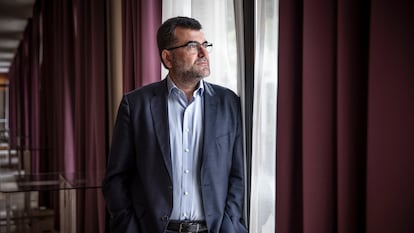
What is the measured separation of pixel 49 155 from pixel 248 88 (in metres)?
5.65

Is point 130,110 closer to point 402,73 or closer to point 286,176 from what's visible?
point 286,176

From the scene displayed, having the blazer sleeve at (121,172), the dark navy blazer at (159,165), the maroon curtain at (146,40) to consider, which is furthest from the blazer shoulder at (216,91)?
the maroon curtain at (146,40)

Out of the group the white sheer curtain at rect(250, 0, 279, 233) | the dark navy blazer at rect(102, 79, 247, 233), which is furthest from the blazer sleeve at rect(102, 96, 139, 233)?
the white sheer curtain at rect(250, 0, 279, 233)

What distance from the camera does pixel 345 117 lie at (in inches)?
58.2

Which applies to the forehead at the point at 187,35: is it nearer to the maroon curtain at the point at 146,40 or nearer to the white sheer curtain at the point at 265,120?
the white sheer curtain at the point at 265,120

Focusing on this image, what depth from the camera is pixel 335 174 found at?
5.08 feet

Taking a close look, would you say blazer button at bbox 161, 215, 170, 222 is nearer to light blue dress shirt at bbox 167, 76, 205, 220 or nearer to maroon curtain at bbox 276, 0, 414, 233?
light blue dress shirt at bbox 167, 76, 205, 220

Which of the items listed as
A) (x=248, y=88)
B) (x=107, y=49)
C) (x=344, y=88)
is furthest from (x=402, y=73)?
(x=107, y=49)

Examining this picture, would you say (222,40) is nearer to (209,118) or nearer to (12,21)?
(209,118)

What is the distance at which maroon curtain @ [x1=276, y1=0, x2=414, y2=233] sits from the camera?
1336mm

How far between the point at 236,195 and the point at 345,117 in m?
0.65

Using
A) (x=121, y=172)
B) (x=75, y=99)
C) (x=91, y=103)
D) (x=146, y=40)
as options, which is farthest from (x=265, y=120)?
(x=75, y=99)

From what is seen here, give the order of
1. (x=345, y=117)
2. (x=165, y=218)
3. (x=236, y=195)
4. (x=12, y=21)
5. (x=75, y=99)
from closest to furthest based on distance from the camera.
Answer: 1. (x=345, y=117)
2. (x=165, y=218)
3. (x=236, y=195)
4. (x=75, y=99)
5. (x=12, y=21)

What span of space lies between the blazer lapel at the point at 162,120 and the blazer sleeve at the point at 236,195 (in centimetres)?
27
